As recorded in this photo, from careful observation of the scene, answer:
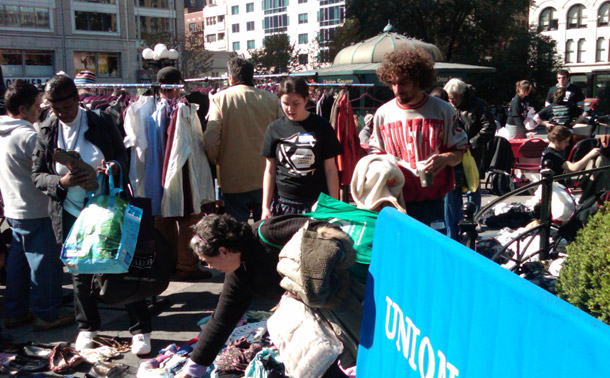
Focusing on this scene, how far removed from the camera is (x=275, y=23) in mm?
99375

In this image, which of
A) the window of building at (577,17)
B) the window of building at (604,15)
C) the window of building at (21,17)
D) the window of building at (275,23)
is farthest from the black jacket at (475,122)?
the window of building at (275,23)

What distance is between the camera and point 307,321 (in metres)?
2.70

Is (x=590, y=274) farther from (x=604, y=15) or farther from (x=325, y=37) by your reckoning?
(x=604, y=15)

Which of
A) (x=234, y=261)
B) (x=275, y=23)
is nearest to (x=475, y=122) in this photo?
(x=234, y=261)

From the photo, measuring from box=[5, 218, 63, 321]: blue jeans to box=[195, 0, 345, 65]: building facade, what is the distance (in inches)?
3188

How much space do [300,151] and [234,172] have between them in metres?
1.16

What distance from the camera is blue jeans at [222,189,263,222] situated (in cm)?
534

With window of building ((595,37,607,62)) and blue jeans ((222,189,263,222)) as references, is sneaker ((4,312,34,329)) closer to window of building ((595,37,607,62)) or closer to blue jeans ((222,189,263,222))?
blue jeans ((222,189,263,222))

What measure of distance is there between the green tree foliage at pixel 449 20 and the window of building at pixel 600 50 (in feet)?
102

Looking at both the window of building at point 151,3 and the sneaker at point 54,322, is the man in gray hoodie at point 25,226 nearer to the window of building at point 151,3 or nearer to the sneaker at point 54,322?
the sneaker at point 54,322

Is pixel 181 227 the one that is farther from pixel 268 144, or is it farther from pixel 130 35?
pixel 130 35

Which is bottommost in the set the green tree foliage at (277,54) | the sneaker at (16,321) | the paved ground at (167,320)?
the paved ground at (167,320)

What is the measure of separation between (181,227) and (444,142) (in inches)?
114

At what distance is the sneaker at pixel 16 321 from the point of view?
15.5 ft
